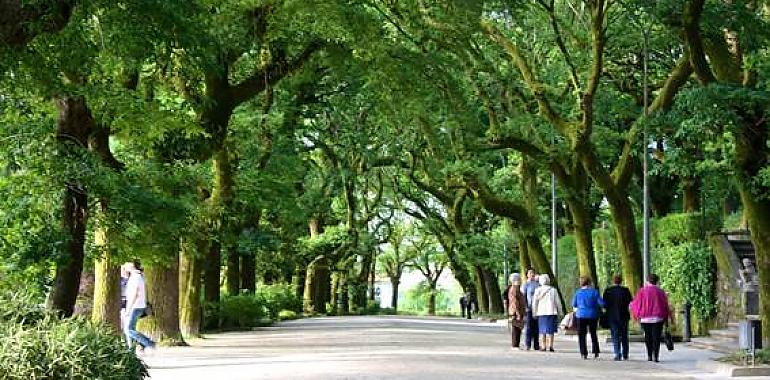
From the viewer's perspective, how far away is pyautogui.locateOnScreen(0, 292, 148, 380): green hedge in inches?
416

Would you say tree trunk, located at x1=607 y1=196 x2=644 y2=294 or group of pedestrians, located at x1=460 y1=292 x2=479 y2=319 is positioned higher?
tree trunk, located at x1=607 y1=196 x2=644 y2=294

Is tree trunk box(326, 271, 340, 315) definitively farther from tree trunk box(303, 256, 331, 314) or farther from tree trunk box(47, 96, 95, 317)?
tree trunk box(47, 96, 95, 317)

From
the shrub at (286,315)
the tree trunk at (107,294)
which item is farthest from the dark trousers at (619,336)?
the shrub at (286,315)

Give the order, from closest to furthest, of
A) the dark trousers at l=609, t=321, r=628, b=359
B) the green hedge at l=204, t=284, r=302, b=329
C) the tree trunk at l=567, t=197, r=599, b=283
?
the dark trousers at l=609, t=321, r=628, b=359 → the tree trunk at l=567, t=197, r=599, b=283 → the green hedge at l=204, t=284, r=302, b=329

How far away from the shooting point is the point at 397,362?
60.1ft

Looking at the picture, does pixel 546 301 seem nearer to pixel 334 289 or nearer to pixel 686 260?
pixel 686 260

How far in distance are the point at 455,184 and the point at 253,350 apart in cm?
1777

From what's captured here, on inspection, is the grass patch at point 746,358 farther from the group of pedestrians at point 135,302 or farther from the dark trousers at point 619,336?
the group of pedestrians at point 135,302

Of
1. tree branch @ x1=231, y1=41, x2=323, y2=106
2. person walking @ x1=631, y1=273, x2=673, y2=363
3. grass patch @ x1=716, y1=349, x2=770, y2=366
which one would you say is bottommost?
grass patch @ x1=716, y1=349, x2=770, y2=366

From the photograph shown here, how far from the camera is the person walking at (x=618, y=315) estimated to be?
2083 cm

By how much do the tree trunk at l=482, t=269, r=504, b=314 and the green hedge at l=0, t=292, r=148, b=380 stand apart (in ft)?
149

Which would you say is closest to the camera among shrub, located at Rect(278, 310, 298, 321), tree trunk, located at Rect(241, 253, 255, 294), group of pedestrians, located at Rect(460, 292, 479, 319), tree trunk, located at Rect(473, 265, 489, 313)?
tree trunk, located at Rect(241, 253, 255, 294)

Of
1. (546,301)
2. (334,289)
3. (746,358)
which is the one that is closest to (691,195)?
(546,301)

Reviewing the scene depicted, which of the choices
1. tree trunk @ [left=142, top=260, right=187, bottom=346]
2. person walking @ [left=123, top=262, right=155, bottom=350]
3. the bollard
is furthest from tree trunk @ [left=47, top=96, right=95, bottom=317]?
the bollard
